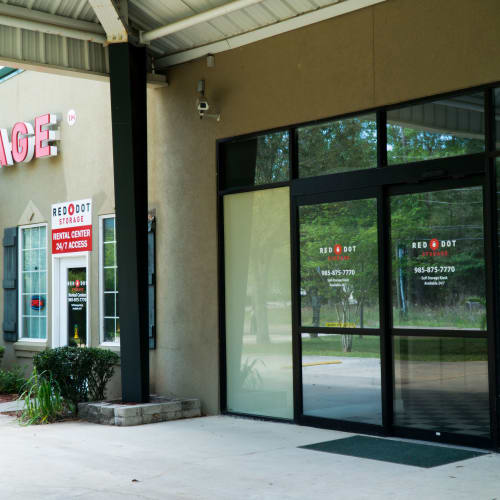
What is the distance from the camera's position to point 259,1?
8.69m

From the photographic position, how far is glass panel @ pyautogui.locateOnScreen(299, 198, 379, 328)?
8398 mm

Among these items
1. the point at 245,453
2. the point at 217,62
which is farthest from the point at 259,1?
the point at 245,453

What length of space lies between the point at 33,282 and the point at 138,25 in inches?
217

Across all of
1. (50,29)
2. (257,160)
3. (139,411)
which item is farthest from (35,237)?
(257,160)

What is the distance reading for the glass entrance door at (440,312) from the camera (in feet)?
24.4

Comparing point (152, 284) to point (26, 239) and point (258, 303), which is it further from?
point (26, 239)

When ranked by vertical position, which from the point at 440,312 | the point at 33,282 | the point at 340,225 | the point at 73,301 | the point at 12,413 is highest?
the point at 340,225

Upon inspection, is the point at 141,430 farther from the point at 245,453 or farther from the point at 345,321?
the point at 345,321

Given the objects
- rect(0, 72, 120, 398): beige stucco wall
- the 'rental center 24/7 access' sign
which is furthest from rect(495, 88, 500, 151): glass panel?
the 'rental center 24/7 access' sign

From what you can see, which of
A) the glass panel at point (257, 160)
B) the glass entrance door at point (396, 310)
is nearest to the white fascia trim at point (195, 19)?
the glass panel at point (257, 160)

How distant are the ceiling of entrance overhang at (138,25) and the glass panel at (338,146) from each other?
123 centimetres

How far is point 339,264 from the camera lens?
28.6 ft

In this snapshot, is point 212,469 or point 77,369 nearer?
point 212,469

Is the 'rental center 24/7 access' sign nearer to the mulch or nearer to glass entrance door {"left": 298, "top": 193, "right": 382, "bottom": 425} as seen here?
the mulch
